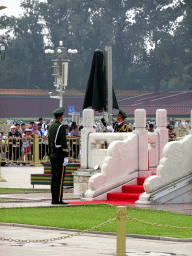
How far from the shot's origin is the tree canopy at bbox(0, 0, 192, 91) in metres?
104

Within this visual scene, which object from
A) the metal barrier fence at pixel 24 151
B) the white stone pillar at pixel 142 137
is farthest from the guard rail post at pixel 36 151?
the white stone pillar at pixel 142 137

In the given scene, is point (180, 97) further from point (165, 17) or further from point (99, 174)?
point (99, 174)

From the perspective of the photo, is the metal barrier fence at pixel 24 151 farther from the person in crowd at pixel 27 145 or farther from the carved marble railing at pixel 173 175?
the carved marble railing at pixel 173 175

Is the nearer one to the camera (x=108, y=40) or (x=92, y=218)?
(x=92, y=218)

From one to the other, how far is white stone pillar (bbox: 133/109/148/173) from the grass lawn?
3034mm

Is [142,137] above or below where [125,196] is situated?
above

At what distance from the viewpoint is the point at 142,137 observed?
647 inches

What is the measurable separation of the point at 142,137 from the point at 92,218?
16.5 ft

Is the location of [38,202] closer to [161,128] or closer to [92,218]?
[92,218]

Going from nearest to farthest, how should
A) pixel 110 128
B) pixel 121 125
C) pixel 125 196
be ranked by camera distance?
pixel 125 196, pixel 121 125, pixel 110 128

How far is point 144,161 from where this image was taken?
16.7 metres

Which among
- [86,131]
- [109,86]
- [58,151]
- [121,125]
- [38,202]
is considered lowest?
[38,202]

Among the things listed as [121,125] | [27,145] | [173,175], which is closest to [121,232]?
[173,175]

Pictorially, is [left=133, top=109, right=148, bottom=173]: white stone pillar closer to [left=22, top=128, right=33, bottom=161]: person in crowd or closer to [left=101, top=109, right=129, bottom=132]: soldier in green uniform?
[left=101, top=109, right=129, bottom=132]: soldier in green uniform
